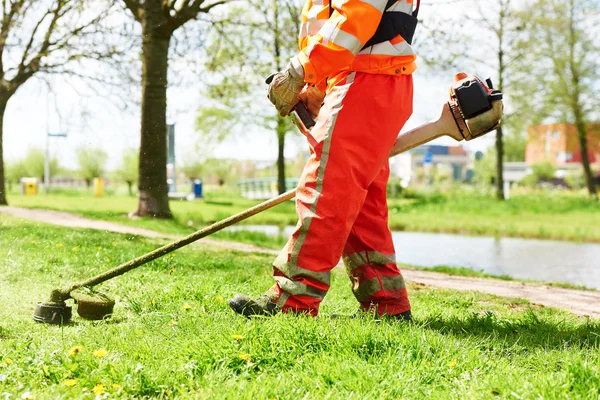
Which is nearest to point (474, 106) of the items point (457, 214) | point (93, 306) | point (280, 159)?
point (93, 306)

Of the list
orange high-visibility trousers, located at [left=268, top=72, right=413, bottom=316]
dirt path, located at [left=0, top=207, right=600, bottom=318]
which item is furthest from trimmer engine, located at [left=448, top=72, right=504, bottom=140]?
dirt path, located at [left=0, top=207, right=600, bottom=318]

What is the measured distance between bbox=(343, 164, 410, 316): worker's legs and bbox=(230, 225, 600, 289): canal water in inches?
188

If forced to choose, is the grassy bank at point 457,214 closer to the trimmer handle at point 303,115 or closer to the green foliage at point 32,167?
the trimmer handle at point 303,115

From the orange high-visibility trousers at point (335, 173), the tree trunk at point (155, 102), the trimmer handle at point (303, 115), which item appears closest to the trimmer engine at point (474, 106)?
the orange high-visibility trousers at point (335, 173)

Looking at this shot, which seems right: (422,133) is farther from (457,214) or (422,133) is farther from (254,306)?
(457,214)

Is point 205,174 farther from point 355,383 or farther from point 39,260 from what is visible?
point 355,383

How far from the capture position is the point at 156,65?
10.5 metres

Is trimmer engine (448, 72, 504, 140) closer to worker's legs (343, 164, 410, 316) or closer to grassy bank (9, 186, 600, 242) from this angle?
worker's legs (343, 164, 410, 316)

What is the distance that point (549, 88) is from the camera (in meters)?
21.0

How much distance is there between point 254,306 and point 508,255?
8045 mm

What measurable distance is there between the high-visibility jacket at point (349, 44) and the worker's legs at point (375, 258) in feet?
1.88

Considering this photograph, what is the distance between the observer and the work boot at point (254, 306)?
3020 millimetres

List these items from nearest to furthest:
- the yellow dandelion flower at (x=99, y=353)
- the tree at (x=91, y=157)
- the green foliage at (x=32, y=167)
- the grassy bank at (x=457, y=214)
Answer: the yellow dandelion flower at (x=99, y=353)
the tree at (x=91, y=157)
the grassy bank at (x=457, y=214)
the green foliage at (x=32, y=167)

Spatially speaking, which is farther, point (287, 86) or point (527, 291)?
point (527, 291)
